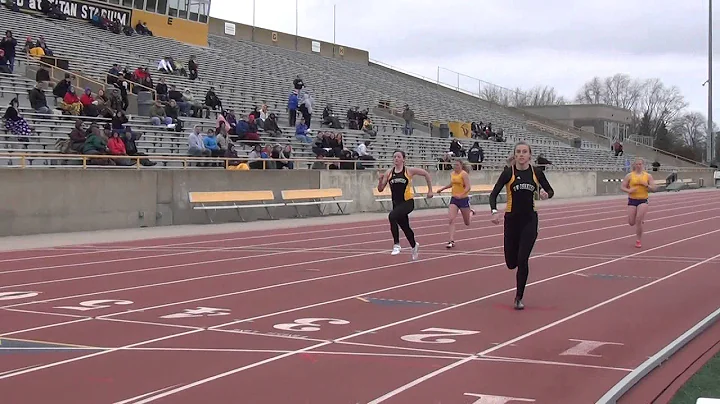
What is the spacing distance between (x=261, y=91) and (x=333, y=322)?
3216 cm

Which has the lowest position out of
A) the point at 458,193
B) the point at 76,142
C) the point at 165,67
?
the point at 458,193

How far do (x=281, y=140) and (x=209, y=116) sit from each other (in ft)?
8.41

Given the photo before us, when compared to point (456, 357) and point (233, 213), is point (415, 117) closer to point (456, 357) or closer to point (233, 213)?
point (233, 213)

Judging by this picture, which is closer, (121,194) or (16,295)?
(16,295)

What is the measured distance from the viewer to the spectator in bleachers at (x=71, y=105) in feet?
81.1

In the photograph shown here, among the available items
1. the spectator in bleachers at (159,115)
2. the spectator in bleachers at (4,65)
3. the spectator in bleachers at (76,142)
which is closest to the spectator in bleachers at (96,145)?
the spectator in bleachers at (76,142)

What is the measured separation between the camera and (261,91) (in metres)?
40.4

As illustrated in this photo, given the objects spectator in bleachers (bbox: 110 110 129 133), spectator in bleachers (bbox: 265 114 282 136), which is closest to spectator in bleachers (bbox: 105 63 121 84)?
spectator in bleachers (bbox: 110 110 129 133)

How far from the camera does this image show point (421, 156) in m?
40.2

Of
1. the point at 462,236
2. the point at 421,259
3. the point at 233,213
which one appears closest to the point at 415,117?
the point at 233,213

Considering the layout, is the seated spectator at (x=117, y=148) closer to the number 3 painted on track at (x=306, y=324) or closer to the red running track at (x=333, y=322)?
the red running track at (x=333, y=322)

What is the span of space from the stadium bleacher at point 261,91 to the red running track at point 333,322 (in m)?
9.84

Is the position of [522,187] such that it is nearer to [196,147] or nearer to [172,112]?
[196,147]

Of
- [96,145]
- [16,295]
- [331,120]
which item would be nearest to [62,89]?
[96,145]
